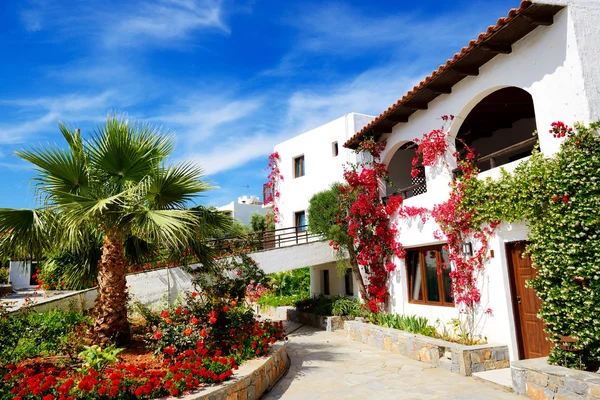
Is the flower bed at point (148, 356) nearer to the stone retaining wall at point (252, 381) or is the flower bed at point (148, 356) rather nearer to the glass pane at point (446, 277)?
the stone retaining wall at point (252, 381)

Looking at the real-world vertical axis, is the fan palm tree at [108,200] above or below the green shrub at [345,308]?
above

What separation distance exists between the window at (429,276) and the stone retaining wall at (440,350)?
1.29 m

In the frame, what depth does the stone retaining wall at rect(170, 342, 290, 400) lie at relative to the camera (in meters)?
5.56

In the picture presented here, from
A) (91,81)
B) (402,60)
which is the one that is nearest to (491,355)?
(402,60)

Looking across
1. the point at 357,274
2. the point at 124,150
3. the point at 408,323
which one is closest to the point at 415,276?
the point at 408,323

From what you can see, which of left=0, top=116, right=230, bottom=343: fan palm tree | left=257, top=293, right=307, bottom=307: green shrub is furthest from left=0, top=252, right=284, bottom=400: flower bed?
left=257, top=293, right=307, bottom=307: green shrub

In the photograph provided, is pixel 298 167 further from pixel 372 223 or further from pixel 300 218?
pixel 372 223

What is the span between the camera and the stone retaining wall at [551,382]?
5453mm

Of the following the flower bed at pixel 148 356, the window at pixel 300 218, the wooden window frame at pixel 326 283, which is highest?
the window at pixel 300 218

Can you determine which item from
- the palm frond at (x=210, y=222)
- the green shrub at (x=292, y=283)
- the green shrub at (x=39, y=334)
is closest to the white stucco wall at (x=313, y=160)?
the green shrub at (x=292, y=283)

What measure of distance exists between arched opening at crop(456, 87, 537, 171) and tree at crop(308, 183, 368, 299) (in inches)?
165

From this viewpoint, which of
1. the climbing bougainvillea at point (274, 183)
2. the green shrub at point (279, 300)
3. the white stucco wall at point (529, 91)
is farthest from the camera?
the climbing bougainvillea at point (274, 183)

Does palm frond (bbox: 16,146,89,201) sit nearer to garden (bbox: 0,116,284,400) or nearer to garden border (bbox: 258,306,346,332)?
garden (bbox: 0,116,284,400)

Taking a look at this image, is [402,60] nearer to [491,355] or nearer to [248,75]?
[248,75]
